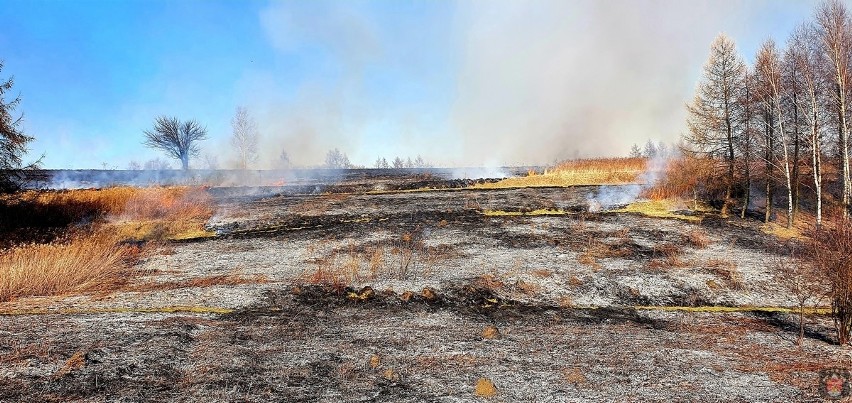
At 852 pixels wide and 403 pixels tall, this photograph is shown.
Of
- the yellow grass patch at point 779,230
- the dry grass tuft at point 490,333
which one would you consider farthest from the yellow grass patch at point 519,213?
the dry grass tuft at point 490,333

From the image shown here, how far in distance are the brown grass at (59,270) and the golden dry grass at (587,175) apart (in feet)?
89.5

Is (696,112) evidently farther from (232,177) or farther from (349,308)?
(232,177)

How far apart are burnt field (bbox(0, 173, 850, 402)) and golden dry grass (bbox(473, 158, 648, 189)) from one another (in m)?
20.4

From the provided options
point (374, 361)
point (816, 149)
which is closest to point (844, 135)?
point (816, 149)

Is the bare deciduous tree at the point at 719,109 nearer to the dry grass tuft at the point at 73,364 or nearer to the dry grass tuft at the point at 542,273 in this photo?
the dry grass tuft at the point at 542,273

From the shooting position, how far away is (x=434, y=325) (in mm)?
9055

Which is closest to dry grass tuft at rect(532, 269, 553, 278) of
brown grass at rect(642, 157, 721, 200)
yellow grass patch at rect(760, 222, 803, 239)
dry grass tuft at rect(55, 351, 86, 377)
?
dry grass tuft at rect(55, 351, 86, 377)

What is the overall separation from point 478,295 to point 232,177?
49.0 meters

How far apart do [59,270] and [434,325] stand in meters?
9.97

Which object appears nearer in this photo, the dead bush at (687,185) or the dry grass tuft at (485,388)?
the dry grass tuft at (485,388)

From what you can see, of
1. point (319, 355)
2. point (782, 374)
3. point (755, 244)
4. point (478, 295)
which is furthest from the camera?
point (755, 244)

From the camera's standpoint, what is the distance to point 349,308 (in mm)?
10156

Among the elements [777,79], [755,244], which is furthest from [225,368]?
[777,79]

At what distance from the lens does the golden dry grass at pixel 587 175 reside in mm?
38500
